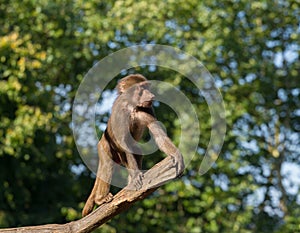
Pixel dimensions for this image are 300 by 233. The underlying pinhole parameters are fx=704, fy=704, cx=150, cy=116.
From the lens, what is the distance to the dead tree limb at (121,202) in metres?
3.60

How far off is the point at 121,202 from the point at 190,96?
22.8 ft

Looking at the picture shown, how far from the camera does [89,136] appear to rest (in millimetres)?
9914

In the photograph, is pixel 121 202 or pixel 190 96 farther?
pixel 190 96

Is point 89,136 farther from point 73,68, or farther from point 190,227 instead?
point 190,227

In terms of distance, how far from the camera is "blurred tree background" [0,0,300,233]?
9.96 m

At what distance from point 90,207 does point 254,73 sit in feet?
22.1

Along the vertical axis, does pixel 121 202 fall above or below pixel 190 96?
above

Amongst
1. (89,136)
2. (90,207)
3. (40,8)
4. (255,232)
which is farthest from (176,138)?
(90,207)

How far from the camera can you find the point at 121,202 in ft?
12.3

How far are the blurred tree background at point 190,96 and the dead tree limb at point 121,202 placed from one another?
5634mm

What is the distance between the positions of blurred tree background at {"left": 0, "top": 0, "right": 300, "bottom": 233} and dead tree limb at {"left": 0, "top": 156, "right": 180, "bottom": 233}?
5.63m

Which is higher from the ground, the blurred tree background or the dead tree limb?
the dead tree limb

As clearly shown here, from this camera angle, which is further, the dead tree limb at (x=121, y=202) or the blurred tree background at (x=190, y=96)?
the blurred tree background at (x=190, y=96)

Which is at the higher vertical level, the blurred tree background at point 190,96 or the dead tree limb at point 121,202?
the dead tree limb at point 121,202
